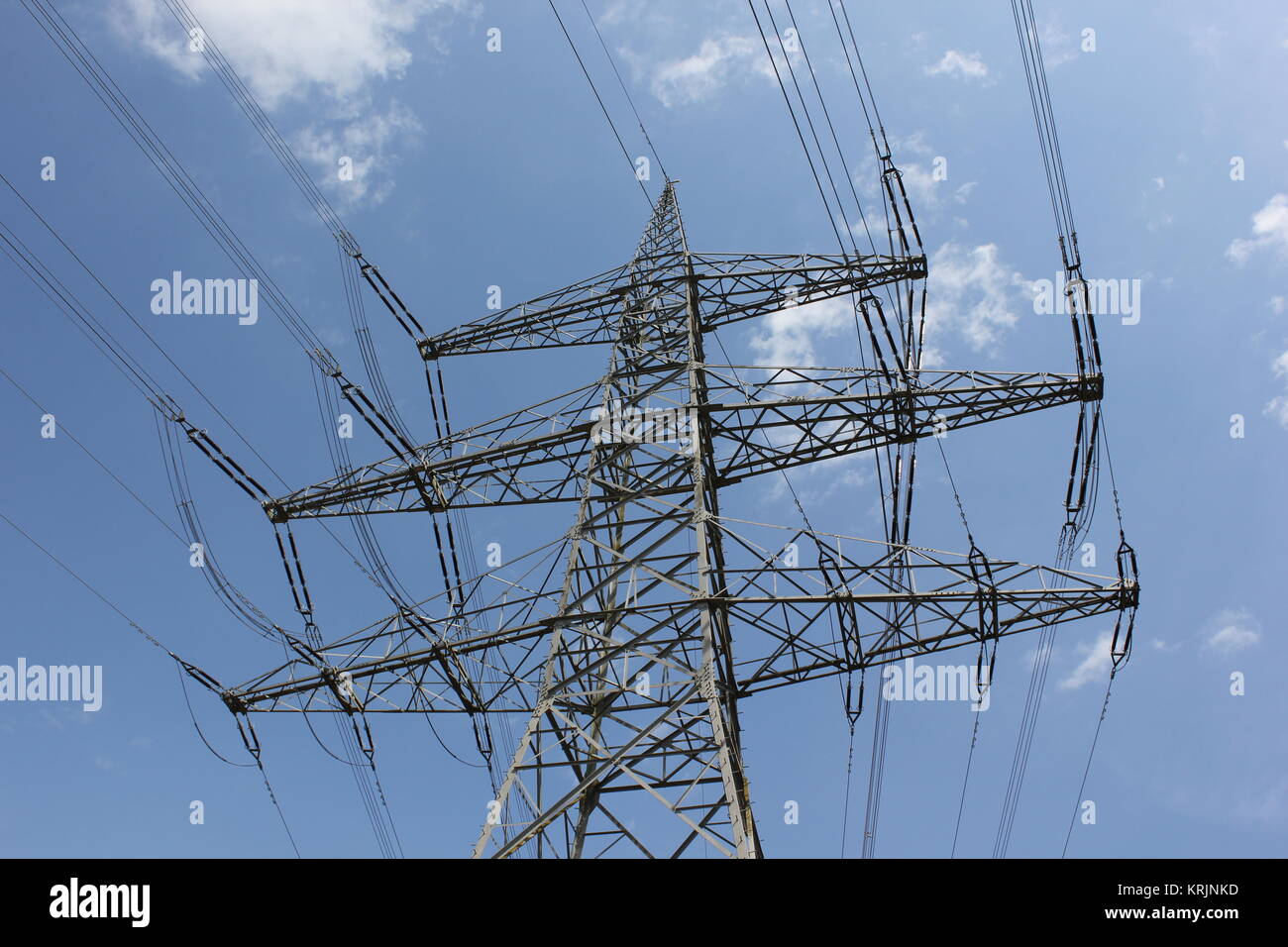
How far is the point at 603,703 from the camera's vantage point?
466 inches

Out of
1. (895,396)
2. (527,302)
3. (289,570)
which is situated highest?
(527,302)

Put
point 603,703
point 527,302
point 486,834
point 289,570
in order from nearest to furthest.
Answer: point 486,834
point 603,703
point 289,570
point 527,302

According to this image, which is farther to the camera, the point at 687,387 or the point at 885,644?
the point at 687,387

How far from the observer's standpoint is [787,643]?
12.4 metres
